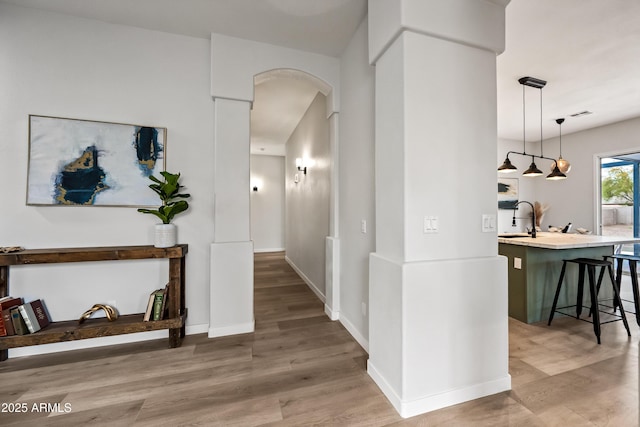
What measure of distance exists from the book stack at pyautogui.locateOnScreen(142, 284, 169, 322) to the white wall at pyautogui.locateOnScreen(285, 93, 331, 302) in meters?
1.97

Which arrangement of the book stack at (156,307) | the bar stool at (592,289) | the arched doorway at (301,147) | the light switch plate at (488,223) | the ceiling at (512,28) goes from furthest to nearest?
1. the arched doorway at (301,147)
2. the bar stool at (592,289)
3. the book stack at (156,307)
4. the ceiling at (512,28)
5. the light switch plate at (488,223)

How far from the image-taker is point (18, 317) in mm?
2096

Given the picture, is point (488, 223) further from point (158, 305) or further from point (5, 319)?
point (5, 319)

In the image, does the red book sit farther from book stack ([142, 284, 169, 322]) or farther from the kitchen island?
the kitchen island

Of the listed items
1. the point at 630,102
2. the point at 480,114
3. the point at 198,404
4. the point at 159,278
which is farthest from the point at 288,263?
the point at 630,102

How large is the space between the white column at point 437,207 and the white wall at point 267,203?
6291 mm

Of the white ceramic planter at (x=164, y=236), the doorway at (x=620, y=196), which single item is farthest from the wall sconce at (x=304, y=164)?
the doorway at (x=620, y=196)

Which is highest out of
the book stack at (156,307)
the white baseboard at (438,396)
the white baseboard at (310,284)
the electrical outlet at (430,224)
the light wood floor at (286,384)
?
the electrical outlet at (430,224)

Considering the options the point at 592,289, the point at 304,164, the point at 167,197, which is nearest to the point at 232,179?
the point at 167,197

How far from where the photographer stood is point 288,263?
6324 mm

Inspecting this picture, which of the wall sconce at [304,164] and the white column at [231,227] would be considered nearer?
the white column at [231,227]

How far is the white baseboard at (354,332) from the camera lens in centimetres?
241

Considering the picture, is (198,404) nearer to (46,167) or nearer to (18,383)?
(18,383)

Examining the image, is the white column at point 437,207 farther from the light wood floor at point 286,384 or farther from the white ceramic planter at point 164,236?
the white ceramic planter at point 164,236
